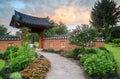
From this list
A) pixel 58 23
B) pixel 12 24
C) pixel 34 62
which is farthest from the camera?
pixel 58 23

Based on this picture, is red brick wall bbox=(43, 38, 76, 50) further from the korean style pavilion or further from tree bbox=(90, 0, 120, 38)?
tree bbox=(90, 0, 120, 38)

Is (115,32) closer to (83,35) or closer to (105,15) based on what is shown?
(105,15)

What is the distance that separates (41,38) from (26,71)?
15915 millimetres

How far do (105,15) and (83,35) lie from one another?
27.0m

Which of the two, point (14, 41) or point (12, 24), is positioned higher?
point (12, 24)

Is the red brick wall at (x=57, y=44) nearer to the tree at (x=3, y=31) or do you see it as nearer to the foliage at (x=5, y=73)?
the foliage at (x=5, y=73)

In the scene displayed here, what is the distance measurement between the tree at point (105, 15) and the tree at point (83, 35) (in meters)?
24.3

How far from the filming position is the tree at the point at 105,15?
139 ft

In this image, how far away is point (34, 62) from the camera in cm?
1294

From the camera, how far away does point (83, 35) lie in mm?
17469

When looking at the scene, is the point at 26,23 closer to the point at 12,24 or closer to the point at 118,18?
the point at 12,24

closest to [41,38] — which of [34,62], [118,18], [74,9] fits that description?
[74,9]

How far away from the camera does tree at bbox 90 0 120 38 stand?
139 feet

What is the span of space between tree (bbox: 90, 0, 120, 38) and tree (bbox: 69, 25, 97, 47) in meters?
24.3
